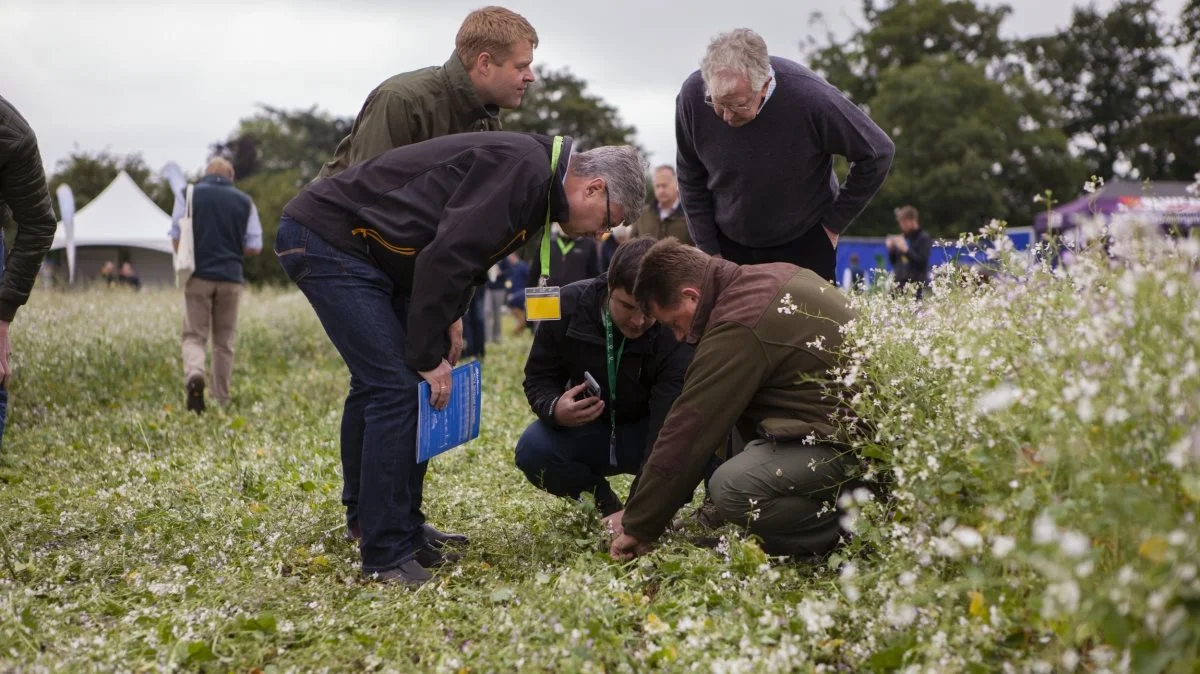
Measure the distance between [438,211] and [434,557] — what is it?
4.39 feet

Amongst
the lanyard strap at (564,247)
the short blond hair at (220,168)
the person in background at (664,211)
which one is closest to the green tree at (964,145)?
the lanyard strap at (564,247)

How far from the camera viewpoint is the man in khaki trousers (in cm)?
879

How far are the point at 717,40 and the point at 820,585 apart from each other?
2.28m

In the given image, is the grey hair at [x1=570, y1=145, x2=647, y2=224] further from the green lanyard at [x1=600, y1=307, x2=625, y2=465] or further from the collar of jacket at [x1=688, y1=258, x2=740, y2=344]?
the green lanyard at [x1=600, y1=307, x2=625, y2=465]

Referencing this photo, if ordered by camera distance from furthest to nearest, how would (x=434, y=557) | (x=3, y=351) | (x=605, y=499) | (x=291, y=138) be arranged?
(x=291, y=138)
(x=605, y=499)
(x=3, y=351)
(x=434, y=557)

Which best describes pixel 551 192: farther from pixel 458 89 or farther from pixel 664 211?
pixel 664 211

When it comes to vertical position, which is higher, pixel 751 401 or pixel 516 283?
pixel 751 401

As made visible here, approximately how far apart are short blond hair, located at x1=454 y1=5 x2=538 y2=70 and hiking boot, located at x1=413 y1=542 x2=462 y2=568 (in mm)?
1957

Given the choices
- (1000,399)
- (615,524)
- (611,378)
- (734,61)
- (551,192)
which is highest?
(734,61)

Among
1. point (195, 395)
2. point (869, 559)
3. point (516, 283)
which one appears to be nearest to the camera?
point (869, 559)

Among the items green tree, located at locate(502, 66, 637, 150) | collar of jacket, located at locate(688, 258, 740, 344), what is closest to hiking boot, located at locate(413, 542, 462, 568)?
collar of jacket, located at locate(688, 258, 740, 344)

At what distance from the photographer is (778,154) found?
448 centimetres

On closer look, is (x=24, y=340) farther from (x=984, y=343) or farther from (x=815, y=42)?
(x=815, y=42)

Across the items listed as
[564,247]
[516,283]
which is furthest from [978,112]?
[564,247]
